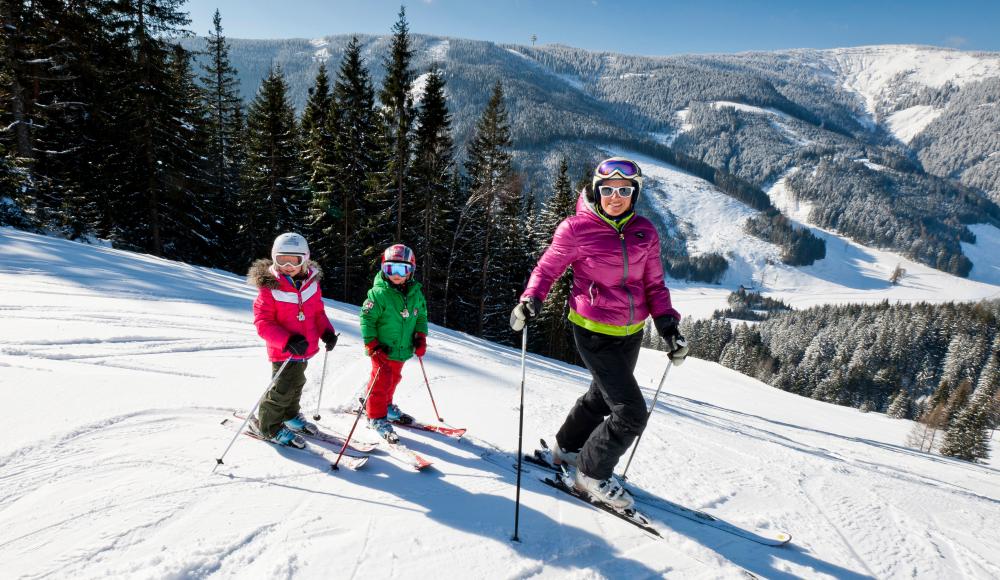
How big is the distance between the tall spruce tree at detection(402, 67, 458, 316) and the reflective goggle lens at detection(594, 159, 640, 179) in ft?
64.5

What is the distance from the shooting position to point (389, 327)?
4.24 meters

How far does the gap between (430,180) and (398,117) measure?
330 cm

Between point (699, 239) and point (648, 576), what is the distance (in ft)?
584

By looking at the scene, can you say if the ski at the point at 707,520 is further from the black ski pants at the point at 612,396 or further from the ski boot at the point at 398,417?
the ski boot at the point at 398,417

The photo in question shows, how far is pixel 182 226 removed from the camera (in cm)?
2050

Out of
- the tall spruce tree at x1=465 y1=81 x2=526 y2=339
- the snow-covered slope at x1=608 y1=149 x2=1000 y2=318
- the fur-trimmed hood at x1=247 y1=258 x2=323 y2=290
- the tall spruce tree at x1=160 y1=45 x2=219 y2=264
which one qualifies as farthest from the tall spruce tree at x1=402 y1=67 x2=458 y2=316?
the snow-covered slope at x1=608 y1=149 x2=1000 y2=318

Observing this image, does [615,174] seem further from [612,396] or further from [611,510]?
[611,510]

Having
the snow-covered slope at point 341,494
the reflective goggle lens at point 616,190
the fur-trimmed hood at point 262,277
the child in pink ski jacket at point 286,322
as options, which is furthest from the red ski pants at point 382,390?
the reflective goggle lens at point 616,190

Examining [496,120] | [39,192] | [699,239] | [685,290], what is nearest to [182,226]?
[39,192]

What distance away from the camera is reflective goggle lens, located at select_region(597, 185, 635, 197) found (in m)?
3.13

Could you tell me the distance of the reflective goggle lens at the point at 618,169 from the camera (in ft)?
10.5

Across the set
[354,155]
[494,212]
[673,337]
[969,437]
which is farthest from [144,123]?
[969,437]

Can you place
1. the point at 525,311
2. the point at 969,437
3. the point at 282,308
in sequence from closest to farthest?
the point at 525,311, the point at 282,308, the point at 969,437

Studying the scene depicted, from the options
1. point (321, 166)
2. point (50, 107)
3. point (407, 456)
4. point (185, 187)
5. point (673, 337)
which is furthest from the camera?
point (321, 166)
